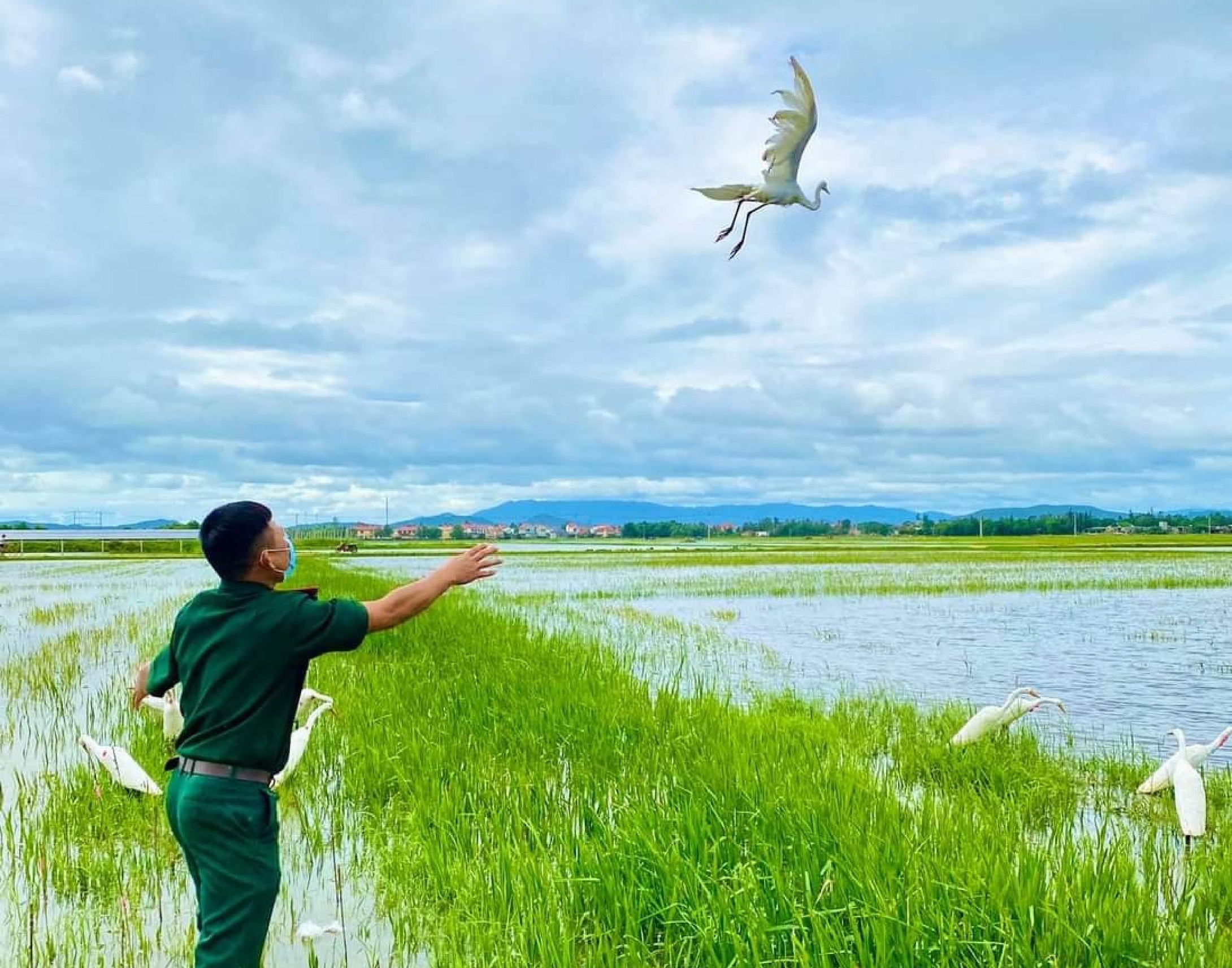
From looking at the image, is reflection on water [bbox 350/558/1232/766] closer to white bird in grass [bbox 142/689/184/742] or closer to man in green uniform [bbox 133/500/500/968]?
white bird in grass [bbox 142/689/184/742]

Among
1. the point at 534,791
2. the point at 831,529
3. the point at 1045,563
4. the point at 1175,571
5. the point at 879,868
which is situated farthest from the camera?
the point at 831,529

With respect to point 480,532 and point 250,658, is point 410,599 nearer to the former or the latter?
point 250,658

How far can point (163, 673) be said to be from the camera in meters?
2.86

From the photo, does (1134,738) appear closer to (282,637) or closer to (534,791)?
(534,791)

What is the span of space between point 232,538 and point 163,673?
477 mm

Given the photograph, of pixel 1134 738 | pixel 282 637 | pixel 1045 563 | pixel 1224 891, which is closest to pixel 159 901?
pixel 282 637

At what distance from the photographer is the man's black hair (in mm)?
2705

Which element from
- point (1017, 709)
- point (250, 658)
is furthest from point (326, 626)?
point (1017, 709)

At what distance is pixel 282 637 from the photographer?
263 cm

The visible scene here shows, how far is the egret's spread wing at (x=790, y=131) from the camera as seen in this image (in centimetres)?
436

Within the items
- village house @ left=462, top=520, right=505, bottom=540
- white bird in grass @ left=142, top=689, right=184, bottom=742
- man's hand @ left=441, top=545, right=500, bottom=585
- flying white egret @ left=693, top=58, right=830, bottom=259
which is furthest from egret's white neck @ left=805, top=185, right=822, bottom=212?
village house @ left=462, top=520, right=505, bottom=540

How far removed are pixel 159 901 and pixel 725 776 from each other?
231cm

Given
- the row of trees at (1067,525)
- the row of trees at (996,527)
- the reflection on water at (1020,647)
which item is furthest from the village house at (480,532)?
the reflection on water at (1020,647)

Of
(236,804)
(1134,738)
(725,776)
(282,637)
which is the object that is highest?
(282,637)
